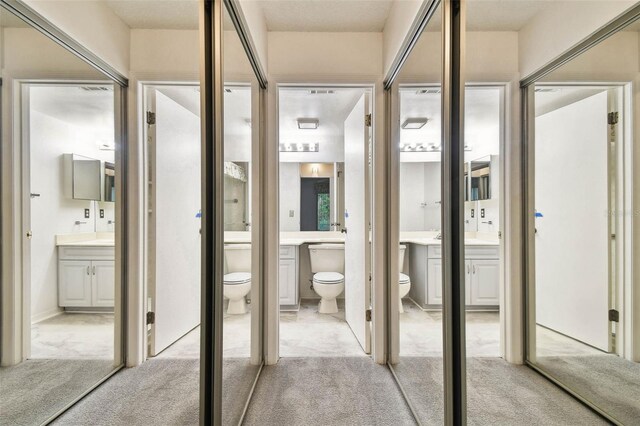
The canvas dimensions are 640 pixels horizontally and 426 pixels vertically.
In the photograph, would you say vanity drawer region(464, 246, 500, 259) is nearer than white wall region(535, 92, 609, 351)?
No

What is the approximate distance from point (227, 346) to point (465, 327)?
3.41 ft

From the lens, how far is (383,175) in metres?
2.12

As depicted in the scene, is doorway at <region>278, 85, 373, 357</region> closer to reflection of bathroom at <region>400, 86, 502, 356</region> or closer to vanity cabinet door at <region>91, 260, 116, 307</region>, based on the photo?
reflection of bathroom at <region>400, 86, 502, 356</region>

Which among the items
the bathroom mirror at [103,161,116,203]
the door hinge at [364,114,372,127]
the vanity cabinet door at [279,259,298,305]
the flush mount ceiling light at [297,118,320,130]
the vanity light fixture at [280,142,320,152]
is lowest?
the vanity cabinet door at [279,259,298,305]

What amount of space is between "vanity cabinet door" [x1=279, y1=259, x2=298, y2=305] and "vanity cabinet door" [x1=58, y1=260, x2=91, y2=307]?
2.79 meters

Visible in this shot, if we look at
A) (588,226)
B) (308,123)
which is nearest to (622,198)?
(588,226)

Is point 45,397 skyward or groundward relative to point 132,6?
groundward

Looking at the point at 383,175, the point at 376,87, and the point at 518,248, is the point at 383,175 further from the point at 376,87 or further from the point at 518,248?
the point at 518,248

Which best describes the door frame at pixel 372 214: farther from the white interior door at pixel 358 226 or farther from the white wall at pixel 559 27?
the white wall at pixel 559 27

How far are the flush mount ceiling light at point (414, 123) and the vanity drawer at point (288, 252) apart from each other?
208cm

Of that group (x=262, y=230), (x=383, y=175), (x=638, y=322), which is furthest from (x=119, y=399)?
(x=383, y=175)

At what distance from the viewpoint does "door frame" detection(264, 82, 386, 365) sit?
2115mm

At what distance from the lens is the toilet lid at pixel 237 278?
4.40 ft

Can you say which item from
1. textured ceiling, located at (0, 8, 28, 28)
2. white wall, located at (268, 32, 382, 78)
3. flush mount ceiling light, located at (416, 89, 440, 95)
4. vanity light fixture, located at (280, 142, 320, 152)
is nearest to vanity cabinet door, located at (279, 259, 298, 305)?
vanity light fixture, located at (280, 142, 320, 152)
